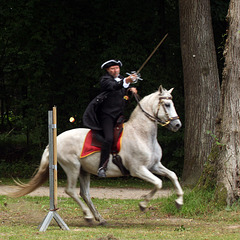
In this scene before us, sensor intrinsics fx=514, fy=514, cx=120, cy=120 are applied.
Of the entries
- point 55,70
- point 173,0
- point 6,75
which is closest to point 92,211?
point 55,70

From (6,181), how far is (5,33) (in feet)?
16.8

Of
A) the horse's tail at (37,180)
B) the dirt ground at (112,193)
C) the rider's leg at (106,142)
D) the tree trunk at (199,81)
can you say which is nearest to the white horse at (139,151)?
the horse's tail at (37,180)

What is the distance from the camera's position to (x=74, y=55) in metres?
18.2

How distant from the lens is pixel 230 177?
9.95 metres

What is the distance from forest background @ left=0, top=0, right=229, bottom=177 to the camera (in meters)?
17.4

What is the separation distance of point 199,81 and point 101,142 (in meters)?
5.62

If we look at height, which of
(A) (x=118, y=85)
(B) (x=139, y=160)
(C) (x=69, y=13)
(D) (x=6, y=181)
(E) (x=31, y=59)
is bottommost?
(D) (x=6, y=181)

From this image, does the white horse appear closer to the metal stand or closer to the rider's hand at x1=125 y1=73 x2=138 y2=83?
the rider's hand at x1=125 y1=73 x2=138 y2=83

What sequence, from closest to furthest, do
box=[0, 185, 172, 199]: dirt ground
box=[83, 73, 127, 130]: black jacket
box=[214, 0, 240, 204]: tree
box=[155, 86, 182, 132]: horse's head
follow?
1. box=[155, 86, 182, 132]: horse's head
2. box=[83, 73, 127, 130]: black jacket
3. box=[214, 0, 240, 204]: tree
4. box=[0, 185, 172, 199]: dirt ground

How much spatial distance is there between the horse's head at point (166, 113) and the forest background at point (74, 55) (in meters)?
8.57

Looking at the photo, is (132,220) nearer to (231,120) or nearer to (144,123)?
(144,123)

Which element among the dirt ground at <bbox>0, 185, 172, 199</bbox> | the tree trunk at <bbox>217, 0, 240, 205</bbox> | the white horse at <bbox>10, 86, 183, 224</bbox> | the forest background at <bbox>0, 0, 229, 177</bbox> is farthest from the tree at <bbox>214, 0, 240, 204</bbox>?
the forest background at <bbox>0, 0, 229, 177</bbox>

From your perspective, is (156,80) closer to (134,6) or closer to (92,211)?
(134,6)

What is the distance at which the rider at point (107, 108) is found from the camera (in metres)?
8.66
